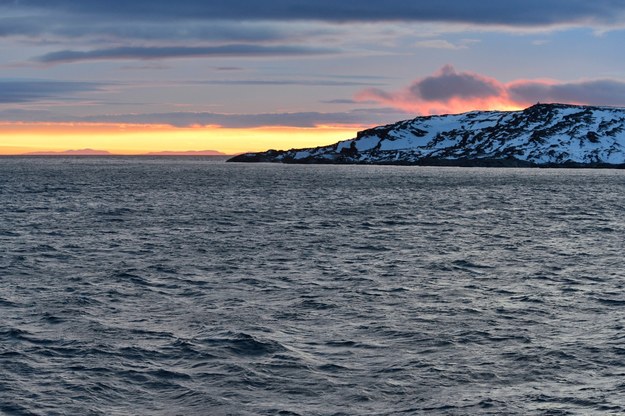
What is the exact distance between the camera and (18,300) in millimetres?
33938

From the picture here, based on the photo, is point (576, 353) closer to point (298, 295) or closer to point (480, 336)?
point (480, 336)

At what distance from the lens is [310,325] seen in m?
29.5

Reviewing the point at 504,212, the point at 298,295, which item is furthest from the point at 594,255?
the point at 504,212

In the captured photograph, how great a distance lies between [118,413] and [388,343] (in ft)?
32.8

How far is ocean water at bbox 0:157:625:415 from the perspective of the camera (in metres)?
21.3

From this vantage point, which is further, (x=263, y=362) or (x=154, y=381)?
(x=263, y=362)

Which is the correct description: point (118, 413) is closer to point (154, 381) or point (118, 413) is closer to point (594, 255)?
point (154, 381)

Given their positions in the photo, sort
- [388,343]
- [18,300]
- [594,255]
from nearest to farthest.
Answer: [388,343] → [18,300] → [594,255]

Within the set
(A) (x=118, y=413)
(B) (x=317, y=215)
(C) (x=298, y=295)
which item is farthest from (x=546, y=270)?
(B) (x=317, y=215)

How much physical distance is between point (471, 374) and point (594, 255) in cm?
3127

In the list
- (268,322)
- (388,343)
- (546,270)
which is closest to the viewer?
(388,343)

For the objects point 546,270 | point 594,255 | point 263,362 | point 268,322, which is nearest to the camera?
point 263,362

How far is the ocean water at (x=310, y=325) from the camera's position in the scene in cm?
2128

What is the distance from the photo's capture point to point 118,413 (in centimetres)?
2006
